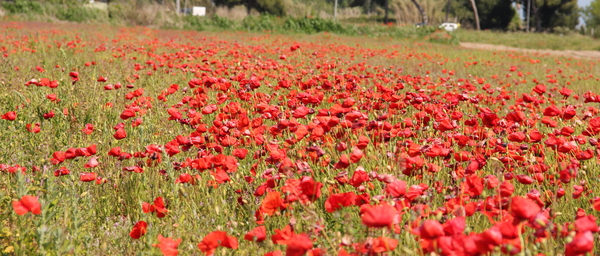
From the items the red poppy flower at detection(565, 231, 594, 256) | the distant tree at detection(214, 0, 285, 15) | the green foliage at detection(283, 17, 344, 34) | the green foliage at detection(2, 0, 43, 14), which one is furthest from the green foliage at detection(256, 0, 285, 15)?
the red poppy flower at detection(565, 231, 594, 256)

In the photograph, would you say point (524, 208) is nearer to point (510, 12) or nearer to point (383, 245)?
point (383, 245)

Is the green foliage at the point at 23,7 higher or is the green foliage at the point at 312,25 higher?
the green foliage at the point at 23,7

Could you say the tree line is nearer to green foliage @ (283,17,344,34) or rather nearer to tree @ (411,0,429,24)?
tree @ (411,0,429,24)

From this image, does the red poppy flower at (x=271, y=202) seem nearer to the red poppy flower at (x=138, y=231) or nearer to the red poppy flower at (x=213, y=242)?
the red poppy flower at (x=213, y=242)

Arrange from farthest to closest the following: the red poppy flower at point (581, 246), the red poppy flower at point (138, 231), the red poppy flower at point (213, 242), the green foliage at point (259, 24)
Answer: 1. the green foliage at point (259, 24)
2. the red poppy flower at point (138, 231)
3. the red poppy flower at point (213, 242)
4. the red poppy flower at point (581, 246)

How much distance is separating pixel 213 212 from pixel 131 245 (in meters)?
0.39

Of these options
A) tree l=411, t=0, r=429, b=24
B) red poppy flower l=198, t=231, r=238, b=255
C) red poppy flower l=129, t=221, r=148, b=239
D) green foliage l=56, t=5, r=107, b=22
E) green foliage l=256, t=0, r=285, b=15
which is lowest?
red poppy flower l=129, t=221, r=148, b=239

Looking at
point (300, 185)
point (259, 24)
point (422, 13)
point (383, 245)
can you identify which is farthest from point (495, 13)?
point (383, 245)

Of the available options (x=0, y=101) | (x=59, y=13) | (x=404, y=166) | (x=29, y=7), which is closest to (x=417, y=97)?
(x=404, y=166)

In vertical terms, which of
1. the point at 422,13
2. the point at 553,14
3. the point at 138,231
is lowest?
the point at 138,231

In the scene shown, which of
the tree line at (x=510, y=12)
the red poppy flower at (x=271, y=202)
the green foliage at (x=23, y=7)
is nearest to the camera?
the red poppy flower at (x=271, y=202)

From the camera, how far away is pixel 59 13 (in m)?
22.3

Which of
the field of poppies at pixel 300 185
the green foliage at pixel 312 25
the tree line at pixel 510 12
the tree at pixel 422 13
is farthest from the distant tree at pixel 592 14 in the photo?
the field of poppies at pixel 300 185

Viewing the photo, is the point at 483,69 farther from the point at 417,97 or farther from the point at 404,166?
the point at 404,166
